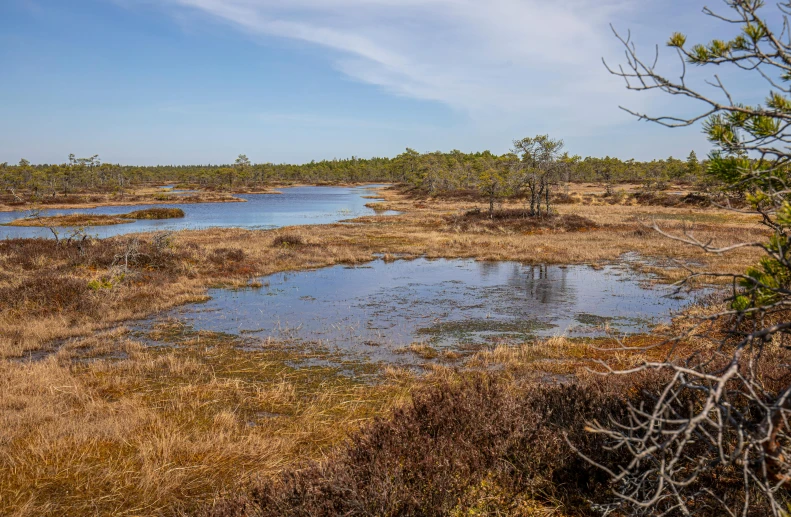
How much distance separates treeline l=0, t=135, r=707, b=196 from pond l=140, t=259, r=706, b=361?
195 inches

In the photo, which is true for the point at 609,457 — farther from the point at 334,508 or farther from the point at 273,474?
the point at 273,474

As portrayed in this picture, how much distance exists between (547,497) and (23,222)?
2162 inches

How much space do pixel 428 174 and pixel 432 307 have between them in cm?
7180

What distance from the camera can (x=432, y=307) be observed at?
607 inches

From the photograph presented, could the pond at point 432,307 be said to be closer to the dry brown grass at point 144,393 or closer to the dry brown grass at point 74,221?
the dry brown grass at point 144,393

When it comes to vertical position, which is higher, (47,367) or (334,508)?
(334,508)

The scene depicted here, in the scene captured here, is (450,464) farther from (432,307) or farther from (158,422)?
(432,307)

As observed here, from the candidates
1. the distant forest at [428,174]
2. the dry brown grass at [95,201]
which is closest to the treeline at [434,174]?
the distant forest at [428,174]

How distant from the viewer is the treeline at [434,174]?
3801cm

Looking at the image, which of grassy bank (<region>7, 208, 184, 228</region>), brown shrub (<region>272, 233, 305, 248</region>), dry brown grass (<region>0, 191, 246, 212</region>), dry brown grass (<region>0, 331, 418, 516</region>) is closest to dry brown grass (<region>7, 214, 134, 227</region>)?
grassy bank (<region>7, 208, 184, 228</region>)

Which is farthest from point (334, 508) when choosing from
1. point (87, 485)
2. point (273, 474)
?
point (87, 485)

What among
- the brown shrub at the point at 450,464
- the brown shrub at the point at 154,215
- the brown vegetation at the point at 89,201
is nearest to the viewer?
the brown shrub at the point at 450,464

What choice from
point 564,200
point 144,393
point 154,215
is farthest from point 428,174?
point 144,393

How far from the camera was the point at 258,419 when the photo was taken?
23.8 ft
